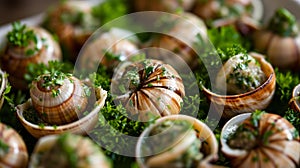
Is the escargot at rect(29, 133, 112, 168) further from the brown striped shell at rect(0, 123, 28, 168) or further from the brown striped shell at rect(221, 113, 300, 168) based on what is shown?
the brown striped shell at rect(221, 113, 300, 168)

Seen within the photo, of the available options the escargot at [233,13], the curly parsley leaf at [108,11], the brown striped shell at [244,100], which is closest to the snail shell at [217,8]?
the escargot at [233,13]

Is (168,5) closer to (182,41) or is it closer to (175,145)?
(182,41)

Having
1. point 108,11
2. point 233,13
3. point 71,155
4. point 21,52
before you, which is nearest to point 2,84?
point 21,52

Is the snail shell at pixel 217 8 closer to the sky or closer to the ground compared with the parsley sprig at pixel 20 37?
closer to the ground

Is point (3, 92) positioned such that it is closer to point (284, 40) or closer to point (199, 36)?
point (199, 36)

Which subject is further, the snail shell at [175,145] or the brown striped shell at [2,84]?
the brown striped shell at [2,84]

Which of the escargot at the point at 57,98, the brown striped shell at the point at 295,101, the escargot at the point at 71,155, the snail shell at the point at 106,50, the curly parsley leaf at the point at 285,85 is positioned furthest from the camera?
the snail shell at the point at 106,50

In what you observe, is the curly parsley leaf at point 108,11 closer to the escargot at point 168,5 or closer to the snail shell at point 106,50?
the escargot at point 168,5
